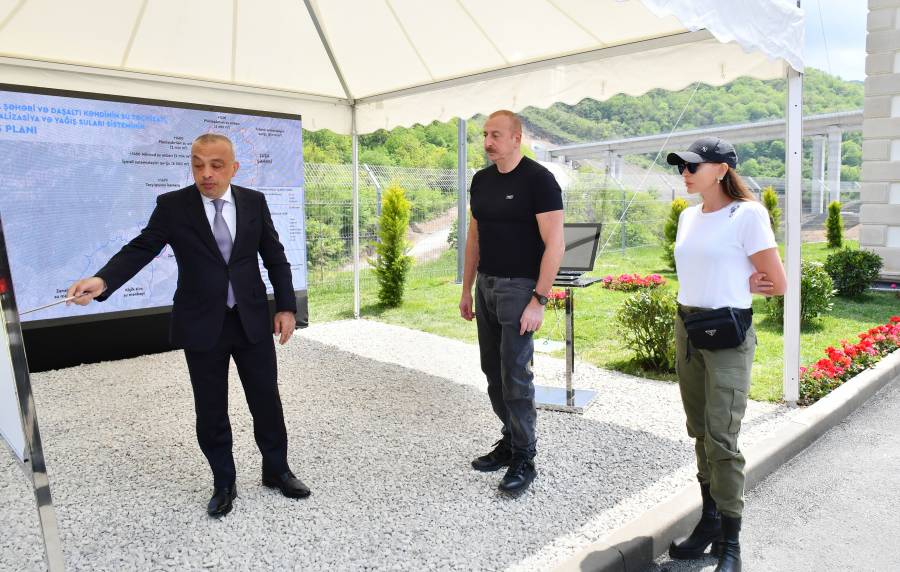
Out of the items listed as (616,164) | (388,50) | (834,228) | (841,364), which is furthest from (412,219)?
(616,164)

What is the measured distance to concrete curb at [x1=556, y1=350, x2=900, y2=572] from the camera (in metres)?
Result: 2.92

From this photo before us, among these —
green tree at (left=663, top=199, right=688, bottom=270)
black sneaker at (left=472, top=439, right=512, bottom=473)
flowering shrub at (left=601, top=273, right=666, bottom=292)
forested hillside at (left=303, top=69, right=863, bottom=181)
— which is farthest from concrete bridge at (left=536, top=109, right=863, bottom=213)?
black sneaker at (left=472, top=439, right=512, bottom=473)

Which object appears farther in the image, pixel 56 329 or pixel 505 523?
pixel 56 329

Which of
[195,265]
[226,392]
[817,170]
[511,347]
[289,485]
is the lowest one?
[289,485]

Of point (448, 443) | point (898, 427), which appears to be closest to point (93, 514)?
point (448, 443)

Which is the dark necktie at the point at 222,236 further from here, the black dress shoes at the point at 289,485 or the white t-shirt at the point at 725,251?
the white t-shirt at the point at 725,251

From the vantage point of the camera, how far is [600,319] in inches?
387

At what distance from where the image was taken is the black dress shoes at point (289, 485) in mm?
3572

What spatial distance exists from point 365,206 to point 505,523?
16508mm

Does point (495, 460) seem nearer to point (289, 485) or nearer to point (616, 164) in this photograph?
point (289, 485)

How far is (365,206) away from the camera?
19094 mm

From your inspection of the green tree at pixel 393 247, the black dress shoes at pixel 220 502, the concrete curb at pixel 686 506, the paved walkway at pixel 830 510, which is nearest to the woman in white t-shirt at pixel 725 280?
the concrete curb at pixel 686 506

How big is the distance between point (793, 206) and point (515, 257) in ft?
8.94

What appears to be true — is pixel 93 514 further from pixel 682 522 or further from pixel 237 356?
pixel 682 522
